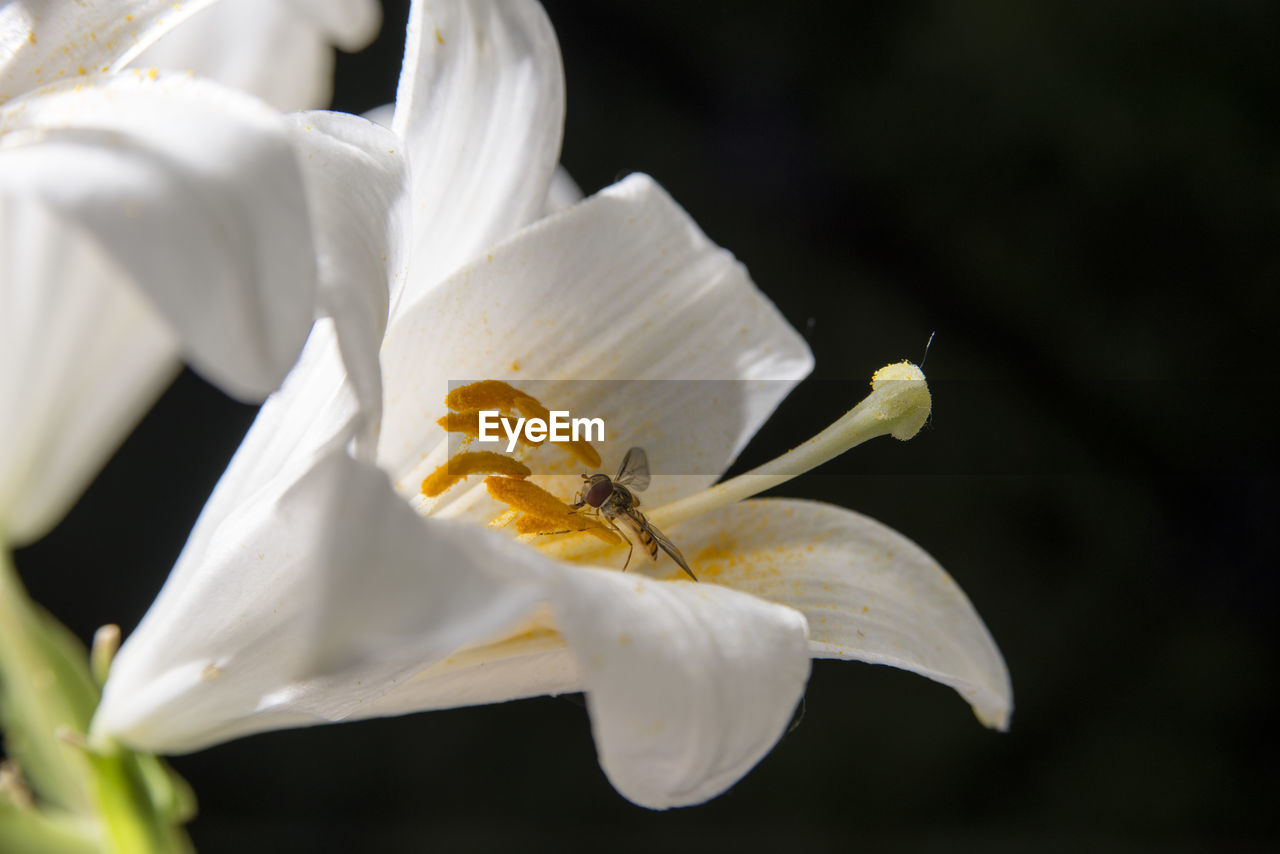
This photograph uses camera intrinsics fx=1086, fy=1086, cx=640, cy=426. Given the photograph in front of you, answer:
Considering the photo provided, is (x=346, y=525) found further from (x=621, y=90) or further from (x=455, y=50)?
(x=621, y=90)

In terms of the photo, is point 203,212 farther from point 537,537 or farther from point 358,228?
point 537,537

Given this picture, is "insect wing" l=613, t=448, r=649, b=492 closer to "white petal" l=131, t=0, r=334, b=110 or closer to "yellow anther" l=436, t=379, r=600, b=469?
"yellow anther" l=436, t=379, r=600, b=469

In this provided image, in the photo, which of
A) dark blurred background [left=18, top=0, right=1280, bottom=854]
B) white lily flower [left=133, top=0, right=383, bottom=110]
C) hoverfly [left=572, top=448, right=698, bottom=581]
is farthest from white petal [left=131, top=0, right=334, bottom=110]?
dark blurred background [left=18, top=0, right=1280, bottom=854]

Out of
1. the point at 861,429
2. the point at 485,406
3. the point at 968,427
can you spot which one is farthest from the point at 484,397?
the point at 968,427

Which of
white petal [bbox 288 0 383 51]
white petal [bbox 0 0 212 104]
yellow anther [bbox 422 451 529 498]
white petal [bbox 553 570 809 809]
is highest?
white petal [bbox 0 0 212 104]

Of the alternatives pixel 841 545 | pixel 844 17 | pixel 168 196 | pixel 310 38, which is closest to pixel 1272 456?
pixel 844 17
